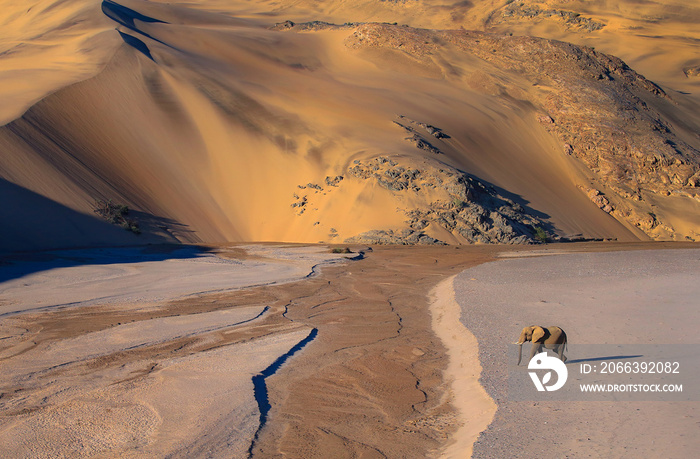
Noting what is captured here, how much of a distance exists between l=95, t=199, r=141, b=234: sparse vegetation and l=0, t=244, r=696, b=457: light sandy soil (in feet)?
46.1

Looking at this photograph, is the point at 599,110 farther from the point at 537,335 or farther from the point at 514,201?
the point at 537,335

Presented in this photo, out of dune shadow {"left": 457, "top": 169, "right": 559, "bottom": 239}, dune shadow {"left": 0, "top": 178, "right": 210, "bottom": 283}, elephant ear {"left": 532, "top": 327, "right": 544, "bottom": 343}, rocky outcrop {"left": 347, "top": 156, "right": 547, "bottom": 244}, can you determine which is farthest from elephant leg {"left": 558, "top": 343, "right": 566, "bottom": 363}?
dune shadow {"left": 457, "top": 169, "right": 559, "bottom": 239}

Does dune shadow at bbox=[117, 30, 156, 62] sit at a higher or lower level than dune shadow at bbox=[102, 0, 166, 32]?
lower

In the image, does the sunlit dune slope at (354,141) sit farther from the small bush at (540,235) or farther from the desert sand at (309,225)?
the small bush at (540,235)

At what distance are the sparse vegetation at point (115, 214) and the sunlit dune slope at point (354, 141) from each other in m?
0.47

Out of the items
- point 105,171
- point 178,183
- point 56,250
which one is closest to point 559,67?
point 178,183

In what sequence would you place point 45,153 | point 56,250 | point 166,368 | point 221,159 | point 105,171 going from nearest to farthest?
Answer: point 166,368, point 56,250, point 45,153, point 105,171, point 221,159

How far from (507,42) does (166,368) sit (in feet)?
161

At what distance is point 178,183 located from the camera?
3077 centimetres

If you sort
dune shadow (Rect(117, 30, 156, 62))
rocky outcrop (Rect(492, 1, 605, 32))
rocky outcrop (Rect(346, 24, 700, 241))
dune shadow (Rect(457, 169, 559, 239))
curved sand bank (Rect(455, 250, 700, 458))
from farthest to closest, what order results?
rocky outcrop (Rect(492, 1, 605, 32)), dune shadow (Rect(117, 30, 156, 62)), rocky outcrop (Rect(346, 24, 700, 241)), dune shadow (Rect(457, 169, 559, 239)), curved sand bank (Rect(455, 250, 700, 458))

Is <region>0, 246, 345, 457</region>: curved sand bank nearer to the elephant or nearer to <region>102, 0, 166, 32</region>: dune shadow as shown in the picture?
the elephant

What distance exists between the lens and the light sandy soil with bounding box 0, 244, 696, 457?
5.48 m

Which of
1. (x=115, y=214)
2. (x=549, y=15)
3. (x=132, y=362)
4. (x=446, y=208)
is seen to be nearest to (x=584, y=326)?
(x=132, y=362)

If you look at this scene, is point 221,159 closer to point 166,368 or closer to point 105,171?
point 105,171
